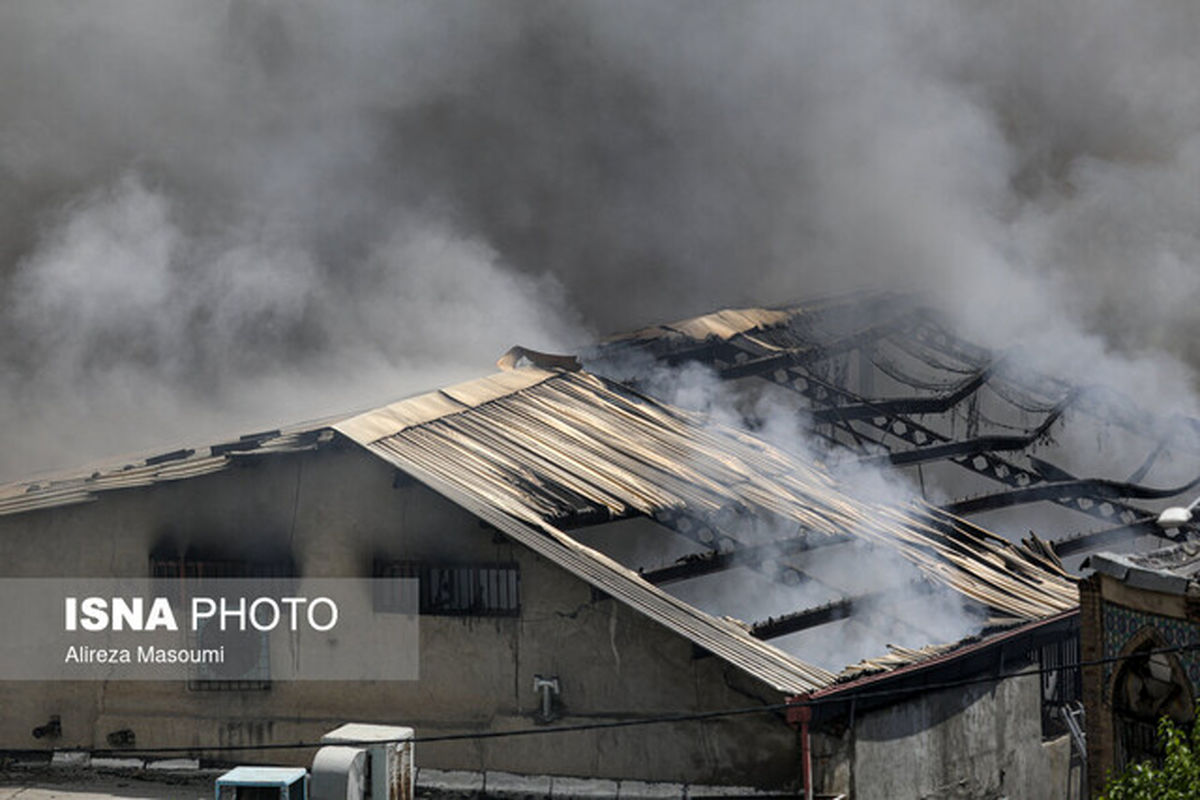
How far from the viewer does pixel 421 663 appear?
14.3 metres

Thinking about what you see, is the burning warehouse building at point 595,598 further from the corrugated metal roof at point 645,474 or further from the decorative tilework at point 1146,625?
the decorative tilework at point 1146,625

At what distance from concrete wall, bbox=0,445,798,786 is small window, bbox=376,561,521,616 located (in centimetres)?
8

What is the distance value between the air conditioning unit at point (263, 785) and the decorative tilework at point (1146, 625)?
21.7 ft

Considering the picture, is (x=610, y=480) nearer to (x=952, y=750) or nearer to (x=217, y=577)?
(x=217, y=577)

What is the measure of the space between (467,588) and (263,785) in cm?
262

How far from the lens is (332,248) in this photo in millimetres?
29312

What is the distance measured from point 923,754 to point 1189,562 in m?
2.79

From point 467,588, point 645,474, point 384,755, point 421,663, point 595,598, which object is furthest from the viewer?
point 645,474

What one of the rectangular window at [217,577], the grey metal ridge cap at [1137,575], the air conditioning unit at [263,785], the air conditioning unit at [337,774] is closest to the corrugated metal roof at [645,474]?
the rectangular window at [217,577]

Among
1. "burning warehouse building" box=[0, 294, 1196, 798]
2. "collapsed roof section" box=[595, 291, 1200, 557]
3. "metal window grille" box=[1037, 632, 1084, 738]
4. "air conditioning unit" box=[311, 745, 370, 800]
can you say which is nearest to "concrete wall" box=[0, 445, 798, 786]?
"burning warehouse building" box=[0, 294, 1196, 798]

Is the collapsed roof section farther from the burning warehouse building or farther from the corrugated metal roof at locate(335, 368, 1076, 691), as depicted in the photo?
the burning warehouse building

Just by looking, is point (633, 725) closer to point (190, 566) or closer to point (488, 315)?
point (190, 566)

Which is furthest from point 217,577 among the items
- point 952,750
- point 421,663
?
point 952,750

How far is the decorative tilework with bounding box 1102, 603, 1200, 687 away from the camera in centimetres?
1269
